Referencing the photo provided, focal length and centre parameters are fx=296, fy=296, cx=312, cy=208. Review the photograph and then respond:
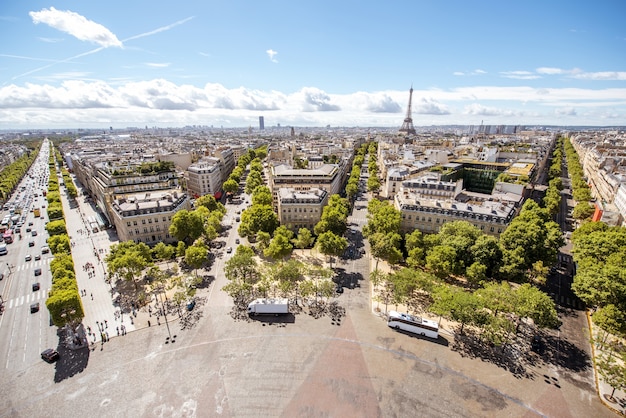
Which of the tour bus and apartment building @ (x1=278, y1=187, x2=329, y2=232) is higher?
apartment building @ (x1=278, y1=187, x2=329, y2=232)

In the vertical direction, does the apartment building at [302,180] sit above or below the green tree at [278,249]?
above

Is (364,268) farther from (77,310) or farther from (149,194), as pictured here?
(149,194)

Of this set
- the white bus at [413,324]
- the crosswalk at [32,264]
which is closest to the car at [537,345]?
the white bus at [413,324]

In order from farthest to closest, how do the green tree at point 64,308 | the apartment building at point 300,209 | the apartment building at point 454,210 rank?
the apartment building at point 300,209 < the apartment building at point 454,210 < the green tree at point 64,308

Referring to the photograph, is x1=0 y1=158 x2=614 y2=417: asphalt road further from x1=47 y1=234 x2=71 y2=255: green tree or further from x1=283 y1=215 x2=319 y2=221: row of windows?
x1=283 y1=215 x2=319 y2=221: row of windows

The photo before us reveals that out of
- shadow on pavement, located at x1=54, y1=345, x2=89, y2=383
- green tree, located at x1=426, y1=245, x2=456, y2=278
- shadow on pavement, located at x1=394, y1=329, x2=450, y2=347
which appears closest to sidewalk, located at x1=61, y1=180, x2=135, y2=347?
shadow on pavement, located at x1=54, y1=345, x2=89, y2=383

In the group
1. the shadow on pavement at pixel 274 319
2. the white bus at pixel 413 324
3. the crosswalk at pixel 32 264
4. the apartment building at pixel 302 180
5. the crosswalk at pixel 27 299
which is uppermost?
the apartment building at pixel 302 180

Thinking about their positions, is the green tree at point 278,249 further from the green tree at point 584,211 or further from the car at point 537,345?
the green tree at point 584,211
